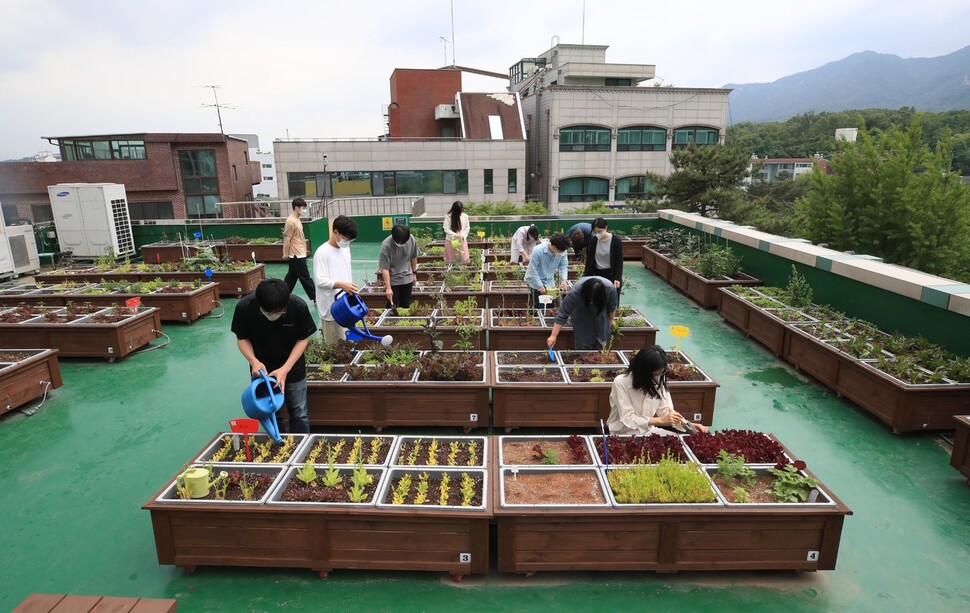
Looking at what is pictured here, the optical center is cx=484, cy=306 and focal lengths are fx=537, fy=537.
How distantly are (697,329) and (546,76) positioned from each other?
28.0 m

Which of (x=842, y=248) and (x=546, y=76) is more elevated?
(x=546, y=76)

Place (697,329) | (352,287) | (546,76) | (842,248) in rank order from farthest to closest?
(546,76), (842,248), (697,329), (352,287)

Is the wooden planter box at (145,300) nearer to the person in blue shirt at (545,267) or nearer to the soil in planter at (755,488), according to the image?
the person in blue shirt at (545,267)

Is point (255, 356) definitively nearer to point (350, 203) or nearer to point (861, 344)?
point (861, 344)

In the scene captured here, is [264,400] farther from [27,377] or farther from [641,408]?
[27,377]

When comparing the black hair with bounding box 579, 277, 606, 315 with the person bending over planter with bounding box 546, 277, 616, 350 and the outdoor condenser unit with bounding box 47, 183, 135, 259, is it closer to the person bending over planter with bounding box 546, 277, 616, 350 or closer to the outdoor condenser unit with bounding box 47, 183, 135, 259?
the person bending over planter with bounding box 546, 277, 616, 350

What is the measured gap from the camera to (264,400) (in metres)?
3.74

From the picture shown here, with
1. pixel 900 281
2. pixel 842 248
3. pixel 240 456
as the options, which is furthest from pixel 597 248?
pixel 842 248

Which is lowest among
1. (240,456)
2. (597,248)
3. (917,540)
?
(917,540)

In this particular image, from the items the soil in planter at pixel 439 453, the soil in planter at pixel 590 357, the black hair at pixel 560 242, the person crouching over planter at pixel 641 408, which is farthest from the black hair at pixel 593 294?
the soil in planter at pixel 439 453

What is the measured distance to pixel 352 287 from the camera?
207 inches

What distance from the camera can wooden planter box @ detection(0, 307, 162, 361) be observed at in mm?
7227

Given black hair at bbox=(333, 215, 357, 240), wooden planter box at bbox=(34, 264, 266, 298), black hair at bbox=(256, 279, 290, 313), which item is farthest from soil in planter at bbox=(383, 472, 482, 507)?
wooden planter box at bbox=(34, 264, 266, 298)

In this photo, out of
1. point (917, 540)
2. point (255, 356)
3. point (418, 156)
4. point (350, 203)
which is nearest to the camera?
point (917, 540)
